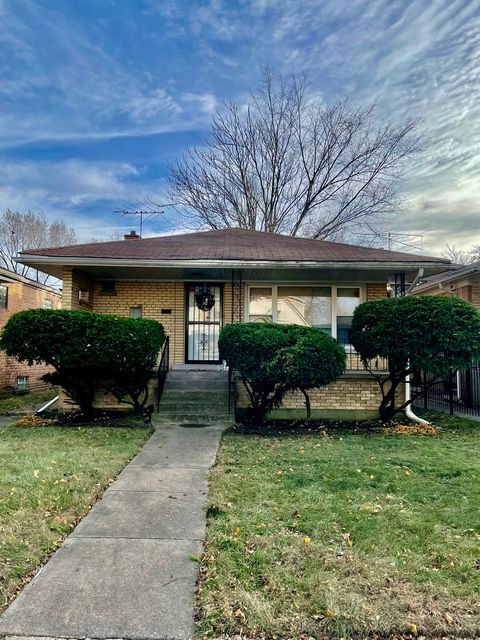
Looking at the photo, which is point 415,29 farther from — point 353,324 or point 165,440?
point 165,440

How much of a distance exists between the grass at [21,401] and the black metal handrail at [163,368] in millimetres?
3368

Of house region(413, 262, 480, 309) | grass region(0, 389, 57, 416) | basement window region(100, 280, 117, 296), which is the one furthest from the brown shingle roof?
grass region(0, 389, 57, 416)

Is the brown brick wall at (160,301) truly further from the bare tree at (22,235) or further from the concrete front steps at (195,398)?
the bare tree at (22,235)

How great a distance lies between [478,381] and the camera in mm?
10523

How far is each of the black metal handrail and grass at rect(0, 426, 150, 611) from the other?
1.28m

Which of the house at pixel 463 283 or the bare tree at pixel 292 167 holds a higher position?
the bare tree at pixel 292 167

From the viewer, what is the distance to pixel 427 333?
294 inches

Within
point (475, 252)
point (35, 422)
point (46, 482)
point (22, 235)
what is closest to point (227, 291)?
point (35, 422)

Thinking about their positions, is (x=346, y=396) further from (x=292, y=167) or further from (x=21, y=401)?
(x=292, y=167)

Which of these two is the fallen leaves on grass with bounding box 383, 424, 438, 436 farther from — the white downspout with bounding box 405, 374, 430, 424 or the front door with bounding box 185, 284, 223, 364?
the front door with bounding box 185, 284, 223, 364

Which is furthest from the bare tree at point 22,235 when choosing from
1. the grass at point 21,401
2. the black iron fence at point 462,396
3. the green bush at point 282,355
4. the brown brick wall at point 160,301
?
the black iron fence at point 462,396

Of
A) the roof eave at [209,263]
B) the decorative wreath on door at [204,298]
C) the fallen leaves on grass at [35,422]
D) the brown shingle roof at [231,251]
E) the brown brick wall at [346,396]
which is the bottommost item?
the fallen leaves on grass at [35,422]

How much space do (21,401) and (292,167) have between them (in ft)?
58.4

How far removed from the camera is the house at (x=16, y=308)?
12758 mm
